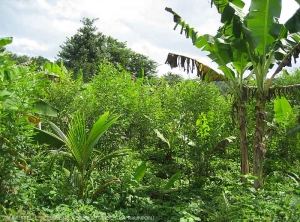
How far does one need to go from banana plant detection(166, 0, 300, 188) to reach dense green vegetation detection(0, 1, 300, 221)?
47 mm

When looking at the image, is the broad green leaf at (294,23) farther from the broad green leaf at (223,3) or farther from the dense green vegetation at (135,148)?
the broad green leaf at (223,3)

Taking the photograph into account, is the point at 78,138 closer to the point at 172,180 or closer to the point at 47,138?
the point at 47,138

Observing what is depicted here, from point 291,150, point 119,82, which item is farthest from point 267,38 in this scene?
point 291,150

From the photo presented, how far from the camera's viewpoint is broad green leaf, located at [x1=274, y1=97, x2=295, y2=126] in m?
7.08

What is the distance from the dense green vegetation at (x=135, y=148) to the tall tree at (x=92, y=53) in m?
22.2

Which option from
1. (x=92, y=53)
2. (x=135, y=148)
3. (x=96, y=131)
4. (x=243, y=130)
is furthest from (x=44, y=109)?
(x=92, y=53)

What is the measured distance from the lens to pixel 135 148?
8977mm

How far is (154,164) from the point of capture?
8125 millimetres

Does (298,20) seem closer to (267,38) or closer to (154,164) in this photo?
(267,38)

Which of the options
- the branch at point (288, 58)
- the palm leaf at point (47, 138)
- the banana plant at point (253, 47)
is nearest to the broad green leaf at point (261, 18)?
the banana plant at point (253, 47)

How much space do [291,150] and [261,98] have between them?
9.76ft

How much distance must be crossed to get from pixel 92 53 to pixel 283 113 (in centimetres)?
2655

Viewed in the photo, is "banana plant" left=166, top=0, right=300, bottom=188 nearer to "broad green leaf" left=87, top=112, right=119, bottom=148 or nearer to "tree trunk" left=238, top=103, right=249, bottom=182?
"tree trunk" left=238, top=103, right=249, bottom=182

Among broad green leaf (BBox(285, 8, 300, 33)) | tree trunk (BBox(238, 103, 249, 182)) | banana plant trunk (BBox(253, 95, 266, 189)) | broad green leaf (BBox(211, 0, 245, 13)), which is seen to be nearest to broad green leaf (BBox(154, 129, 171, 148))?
tree trunk (BBox(238, 103, 249, 182))
